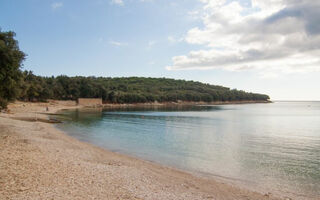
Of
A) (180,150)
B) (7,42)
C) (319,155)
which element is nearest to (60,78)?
(7,42)

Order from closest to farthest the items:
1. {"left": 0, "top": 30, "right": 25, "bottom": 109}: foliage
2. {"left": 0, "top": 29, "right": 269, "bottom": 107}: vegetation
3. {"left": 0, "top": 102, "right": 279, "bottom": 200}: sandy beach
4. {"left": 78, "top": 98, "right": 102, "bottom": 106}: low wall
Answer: {"left": 0, "top": 102, "right": 279, "bottom": 200}: sandy beach, {"left": 0, "top": 30, "right": 25, "bottom": 109}: foliage, {"left": 0, "top": 29, "right": 269, "bottom": 107}: vegetation, {"left": 78, "top": 98, "right": 102, "bottom": 106}: low wall

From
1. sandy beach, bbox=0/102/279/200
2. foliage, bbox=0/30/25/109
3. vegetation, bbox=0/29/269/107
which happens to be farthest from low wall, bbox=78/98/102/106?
sandy beach, bbox=0/102/279/200

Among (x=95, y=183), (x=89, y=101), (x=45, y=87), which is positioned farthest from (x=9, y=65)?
(x=89, y=101)

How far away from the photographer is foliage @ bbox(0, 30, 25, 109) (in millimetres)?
24641

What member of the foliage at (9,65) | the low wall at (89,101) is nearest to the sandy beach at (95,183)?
the foliage at (9,65)

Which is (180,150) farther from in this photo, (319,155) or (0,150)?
(0,150)

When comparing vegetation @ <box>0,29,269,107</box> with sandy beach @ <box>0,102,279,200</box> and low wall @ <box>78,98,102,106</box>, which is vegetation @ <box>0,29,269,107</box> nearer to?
low wall @ <box>78,98,102,106</box>

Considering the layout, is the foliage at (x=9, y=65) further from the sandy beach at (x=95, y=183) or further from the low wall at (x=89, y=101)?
the low wall at (x=89, y=101)

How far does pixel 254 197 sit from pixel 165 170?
20.6ft

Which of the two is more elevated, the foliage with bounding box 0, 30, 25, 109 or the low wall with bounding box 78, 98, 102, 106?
the foliage with bounding box 0, 30, 25, 109

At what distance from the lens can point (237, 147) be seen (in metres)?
26.1

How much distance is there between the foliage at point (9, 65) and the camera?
24641mm

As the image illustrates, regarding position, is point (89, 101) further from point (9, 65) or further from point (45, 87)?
point (9, 65)

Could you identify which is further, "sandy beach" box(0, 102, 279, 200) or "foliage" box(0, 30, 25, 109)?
"foliage" box(0, 30, 25, 109)
